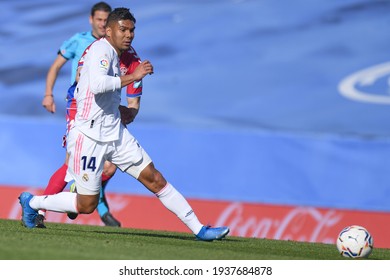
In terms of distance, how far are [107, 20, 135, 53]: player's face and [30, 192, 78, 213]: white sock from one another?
50.6 inches

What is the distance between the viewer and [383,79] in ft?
53.9

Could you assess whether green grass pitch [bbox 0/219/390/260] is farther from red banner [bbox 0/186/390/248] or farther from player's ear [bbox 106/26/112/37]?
red banner [bbox 0/186/390/248]

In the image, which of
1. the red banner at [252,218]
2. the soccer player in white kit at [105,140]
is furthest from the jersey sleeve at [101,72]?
the red banner at [252,218]

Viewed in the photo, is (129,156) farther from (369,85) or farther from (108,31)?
(369,85)

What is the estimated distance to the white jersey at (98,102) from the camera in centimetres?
830

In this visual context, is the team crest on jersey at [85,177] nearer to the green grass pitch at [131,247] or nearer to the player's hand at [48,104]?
the green grass pitch at [131,247]

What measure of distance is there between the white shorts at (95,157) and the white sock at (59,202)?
0.49 feet

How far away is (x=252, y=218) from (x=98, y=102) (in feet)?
16.2

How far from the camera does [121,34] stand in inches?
329

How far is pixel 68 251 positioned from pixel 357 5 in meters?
11.6

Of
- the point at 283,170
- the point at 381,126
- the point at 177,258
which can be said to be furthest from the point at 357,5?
the point at 177,258

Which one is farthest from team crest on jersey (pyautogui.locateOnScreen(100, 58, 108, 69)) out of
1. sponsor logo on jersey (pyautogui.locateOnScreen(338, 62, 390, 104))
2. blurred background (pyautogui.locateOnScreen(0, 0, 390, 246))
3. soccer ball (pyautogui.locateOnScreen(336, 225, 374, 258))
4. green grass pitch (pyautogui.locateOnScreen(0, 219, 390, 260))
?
sponsor logo on jersey (pyautogui.locateOnScreen(338, 62, 390, 104))

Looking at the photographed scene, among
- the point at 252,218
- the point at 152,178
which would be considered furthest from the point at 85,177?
the point at 252,218

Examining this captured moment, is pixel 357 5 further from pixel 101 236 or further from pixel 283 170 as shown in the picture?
pixel 101 236
